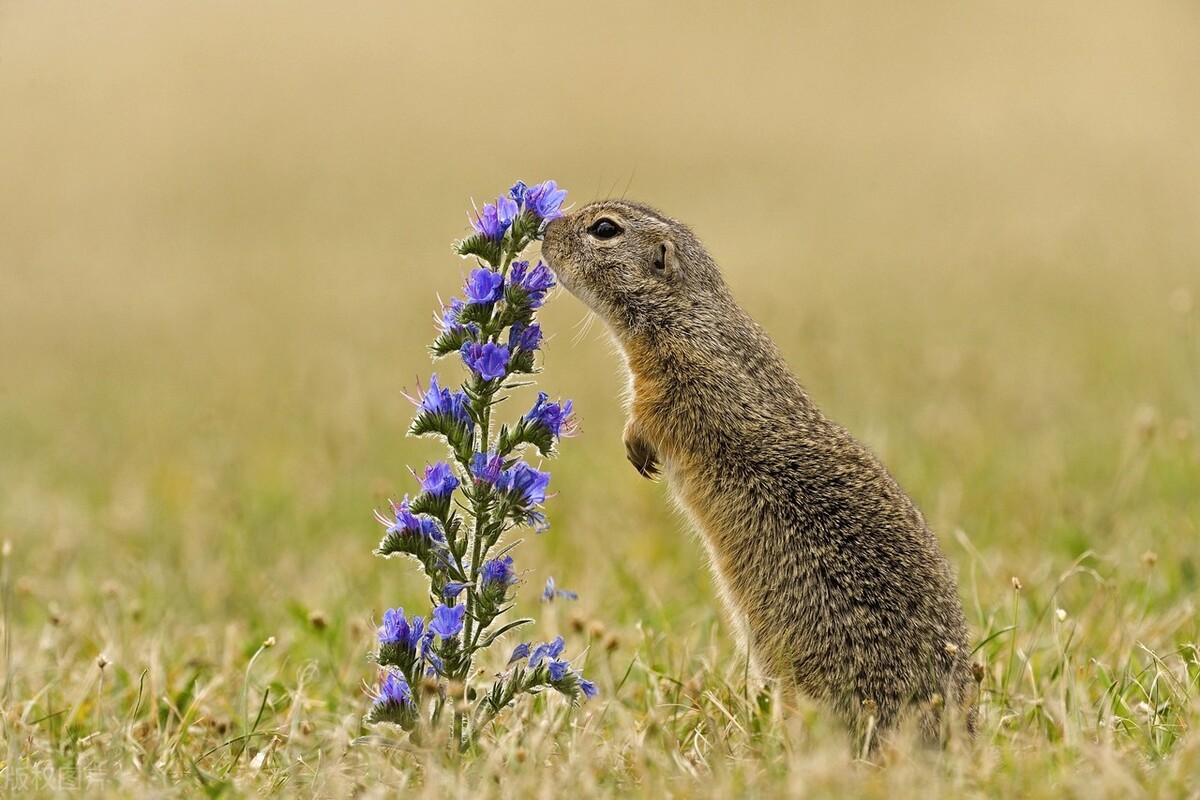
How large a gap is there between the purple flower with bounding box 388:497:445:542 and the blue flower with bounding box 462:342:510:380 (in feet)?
1.36

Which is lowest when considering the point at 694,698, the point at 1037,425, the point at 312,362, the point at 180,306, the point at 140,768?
the point at 140,768

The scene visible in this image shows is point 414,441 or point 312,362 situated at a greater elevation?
point 312,362

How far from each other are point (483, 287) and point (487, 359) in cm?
20

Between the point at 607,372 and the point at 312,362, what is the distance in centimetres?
247

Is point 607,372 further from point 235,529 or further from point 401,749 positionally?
point 401,749

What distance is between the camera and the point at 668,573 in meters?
7.11

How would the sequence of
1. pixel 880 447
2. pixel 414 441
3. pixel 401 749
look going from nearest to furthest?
pixel 401 749 < pixel 880 447 < pixel 414 441

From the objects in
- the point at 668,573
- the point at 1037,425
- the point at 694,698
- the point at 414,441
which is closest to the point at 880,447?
the point at 1037,425

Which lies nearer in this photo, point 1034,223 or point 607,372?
point 607,372

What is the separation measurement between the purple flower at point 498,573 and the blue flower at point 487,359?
52 cm

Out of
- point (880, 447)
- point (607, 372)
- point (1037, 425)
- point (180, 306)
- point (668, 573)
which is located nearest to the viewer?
point (668, 573)

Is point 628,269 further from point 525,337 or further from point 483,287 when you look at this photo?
point 483,287

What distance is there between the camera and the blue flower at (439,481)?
13.1 ft

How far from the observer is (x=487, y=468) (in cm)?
→ 404
